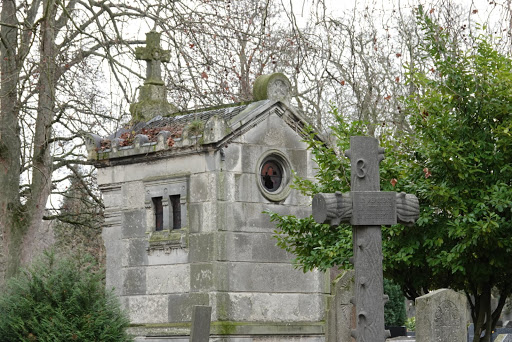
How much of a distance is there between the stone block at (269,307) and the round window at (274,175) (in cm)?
130

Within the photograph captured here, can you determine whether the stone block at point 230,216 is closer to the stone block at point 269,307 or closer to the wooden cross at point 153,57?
the stone block at point 269,307

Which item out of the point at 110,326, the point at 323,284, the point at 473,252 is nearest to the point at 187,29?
the point at 110,326

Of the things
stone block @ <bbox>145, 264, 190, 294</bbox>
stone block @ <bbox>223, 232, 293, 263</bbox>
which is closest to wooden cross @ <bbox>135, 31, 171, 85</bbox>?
stone block @ <bbox>145, 264, 190, 294</bbox>

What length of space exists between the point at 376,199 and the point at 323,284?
6.43 metres

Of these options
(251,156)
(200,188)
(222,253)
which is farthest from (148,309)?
(251,156)

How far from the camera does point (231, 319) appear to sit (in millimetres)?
12961

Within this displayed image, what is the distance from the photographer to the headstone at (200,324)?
10.6 m

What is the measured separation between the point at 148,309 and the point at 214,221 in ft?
5.38

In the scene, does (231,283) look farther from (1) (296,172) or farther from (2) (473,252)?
(2) (473,252)

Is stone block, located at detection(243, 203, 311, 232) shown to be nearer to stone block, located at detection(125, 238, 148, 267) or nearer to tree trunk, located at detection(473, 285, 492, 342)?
stone block, located at detection(125, 238, 148, 267)

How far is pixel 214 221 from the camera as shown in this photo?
1308cm

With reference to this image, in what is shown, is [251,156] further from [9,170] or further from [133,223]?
[9,170]

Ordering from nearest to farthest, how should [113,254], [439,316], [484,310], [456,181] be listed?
[439,316], [456,181], [484,310], [113,254]

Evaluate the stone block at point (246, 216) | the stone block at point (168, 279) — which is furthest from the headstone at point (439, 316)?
the stone block at point (168, 279)
